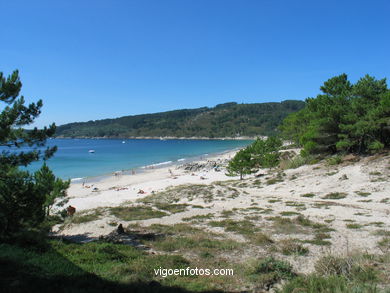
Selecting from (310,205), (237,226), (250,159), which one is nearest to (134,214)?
(237,226)

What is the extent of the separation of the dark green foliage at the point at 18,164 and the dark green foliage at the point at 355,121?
87.9ft

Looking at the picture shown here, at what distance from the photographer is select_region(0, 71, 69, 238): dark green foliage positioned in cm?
790

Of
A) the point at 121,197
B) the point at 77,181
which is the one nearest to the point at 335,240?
the point at 121,197

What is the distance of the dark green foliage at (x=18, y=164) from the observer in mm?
7898

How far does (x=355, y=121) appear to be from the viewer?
91.0ft

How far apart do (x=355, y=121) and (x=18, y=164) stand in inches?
1160

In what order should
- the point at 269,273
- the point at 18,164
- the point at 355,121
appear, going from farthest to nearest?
1. the point at 355,121
2. the point at 18,164
3. the point at 269,273

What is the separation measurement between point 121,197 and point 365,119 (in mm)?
27076

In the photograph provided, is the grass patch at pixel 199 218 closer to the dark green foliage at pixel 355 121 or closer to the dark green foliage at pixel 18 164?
the dark green foliage at pixel 18 164

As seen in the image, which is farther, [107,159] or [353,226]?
[107,159]

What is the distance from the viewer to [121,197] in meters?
31.1

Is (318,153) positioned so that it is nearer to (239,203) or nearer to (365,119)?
(365,119)

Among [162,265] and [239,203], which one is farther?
[239,203]

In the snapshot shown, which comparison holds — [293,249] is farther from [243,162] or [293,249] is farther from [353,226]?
[243,162]
